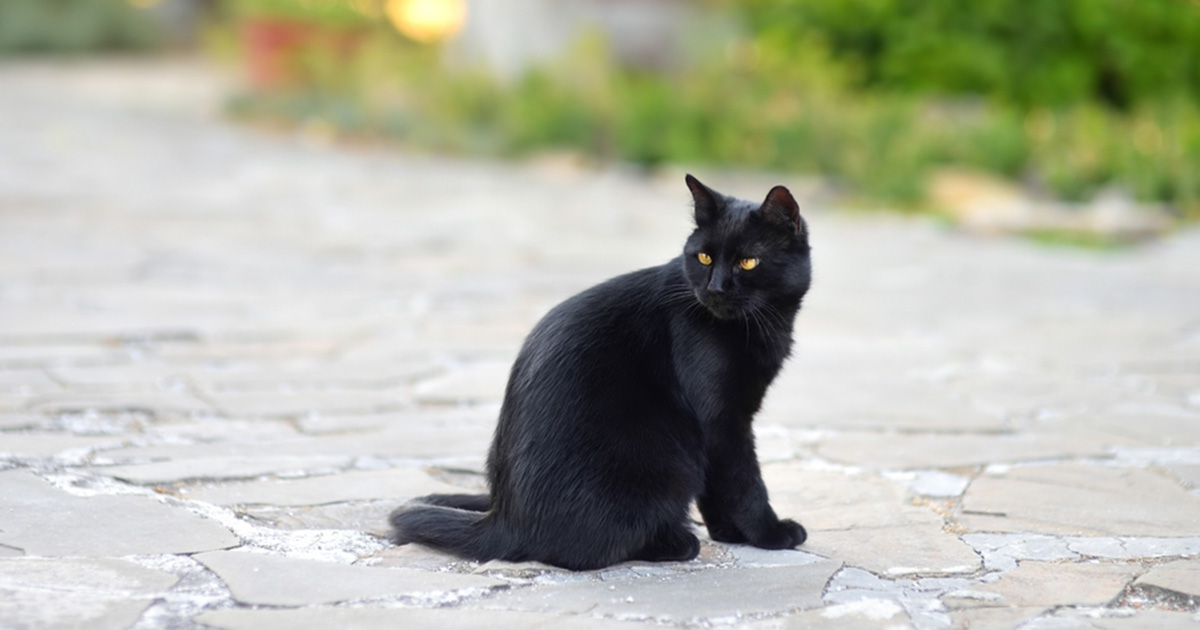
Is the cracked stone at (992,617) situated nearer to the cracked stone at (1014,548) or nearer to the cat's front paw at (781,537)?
the cracked stone at (1014,548)

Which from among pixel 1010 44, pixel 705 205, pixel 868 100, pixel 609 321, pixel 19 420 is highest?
pixel 1010 44

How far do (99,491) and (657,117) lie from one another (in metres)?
7.67

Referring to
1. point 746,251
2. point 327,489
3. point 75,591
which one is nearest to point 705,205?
point 746,251

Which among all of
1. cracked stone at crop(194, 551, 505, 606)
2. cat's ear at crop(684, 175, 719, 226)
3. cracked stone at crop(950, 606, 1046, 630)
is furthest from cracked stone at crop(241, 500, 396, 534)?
cracked stone at crop(950, 606, 1046, 630)

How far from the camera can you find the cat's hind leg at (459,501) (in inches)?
109

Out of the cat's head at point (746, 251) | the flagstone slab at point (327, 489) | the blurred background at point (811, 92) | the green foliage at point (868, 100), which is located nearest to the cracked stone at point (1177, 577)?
the cat's head at point (746, 251)

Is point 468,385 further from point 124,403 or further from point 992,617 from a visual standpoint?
point 992,617

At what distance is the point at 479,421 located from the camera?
11.9 feet

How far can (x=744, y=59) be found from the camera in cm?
1212

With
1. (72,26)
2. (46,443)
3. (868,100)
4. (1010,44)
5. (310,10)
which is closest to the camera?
(46,443)

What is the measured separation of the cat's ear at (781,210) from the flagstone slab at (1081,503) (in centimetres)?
79

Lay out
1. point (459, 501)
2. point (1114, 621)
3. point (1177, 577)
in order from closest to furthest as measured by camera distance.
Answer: point (1114, 621) → point (1177, 577) → point (459, 501)

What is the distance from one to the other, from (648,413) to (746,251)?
16.5 inches

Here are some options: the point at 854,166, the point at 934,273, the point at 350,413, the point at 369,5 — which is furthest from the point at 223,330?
the point at 369,5
